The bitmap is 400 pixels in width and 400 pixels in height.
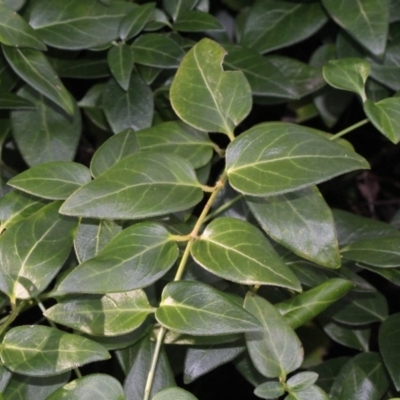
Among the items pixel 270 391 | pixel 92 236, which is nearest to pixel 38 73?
pixel 92 236

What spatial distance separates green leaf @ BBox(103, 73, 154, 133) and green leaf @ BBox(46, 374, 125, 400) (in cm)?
42

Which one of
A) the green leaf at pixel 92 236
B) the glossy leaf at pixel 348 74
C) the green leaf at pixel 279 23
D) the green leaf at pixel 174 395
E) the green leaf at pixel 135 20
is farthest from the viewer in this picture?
the green leaf at pixel 279 23

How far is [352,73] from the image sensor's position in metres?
0.89

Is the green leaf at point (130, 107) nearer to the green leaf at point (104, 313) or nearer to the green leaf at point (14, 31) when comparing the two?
the green leaf at point (14, 31)

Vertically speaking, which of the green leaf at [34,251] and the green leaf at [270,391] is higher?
the green leaf at [34,251]

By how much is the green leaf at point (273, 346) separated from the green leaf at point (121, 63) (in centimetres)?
36

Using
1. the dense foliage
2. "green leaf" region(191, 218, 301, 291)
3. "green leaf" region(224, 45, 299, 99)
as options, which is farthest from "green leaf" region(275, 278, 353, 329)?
"green leaf" region(224, 45, 299, 99)

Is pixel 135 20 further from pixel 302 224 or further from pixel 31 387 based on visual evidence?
pixel 31 387

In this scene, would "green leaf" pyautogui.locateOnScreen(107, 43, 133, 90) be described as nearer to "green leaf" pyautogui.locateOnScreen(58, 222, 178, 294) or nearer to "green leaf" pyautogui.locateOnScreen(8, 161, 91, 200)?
"green leaf" pyautogui.locateOnScreen(8, 161, 91, 200)

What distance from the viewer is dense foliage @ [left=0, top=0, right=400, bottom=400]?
0.71 m

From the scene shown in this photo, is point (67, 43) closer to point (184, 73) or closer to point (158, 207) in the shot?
point (184, 73)

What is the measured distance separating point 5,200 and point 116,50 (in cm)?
27

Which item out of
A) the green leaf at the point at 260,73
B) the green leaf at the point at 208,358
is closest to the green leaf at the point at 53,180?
the green leaf at the point at 208,358

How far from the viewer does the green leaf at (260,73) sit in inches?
40.6
